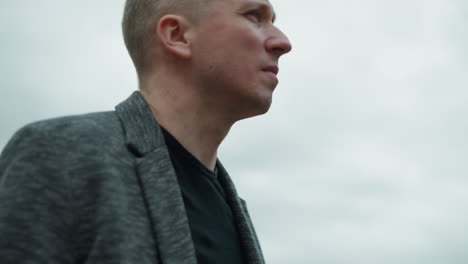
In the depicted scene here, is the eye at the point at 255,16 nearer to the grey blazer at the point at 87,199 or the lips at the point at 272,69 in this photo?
the lips at the point at 272,69

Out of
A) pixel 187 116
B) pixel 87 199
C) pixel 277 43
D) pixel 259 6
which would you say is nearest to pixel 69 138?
pixel 87 199

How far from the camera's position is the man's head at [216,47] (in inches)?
157

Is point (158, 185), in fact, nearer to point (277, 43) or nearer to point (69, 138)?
point (69, 138)

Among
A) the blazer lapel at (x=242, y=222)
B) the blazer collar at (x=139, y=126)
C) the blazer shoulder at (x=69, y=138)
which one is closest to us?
the blazer shoulder at (x=69, y=138)

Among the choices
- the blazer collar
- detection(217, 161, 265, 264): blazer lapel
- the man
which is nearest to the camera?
the man

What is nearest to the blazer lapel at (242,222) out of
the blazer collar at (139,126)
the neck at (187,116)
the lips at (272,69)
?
the neck at (187,116)

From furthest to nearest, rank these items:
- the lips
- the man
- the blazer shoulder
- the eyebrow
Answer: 1. the eyebrow
2. the lips
3. the blazer shoulder
4. the man

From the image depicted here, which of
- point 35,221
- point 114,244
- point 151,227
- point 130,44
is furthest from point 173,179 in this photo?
point 130,44

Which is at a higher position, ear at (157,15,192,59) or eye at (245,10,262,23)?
eye at (245,10,262,23)

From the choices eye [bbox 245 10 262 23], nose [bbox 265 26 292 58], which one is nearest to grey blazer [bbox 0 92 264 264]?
nose [bbox 265 26 292 58]

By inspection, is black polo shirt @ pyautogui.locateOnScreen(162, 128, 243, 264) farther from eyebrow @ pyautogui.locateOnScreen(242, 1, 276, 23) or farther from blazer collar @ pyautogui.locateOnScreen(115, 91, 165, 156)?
eyebrow @ pyautogui.locateOnScreen(242, 1, 276, 23)

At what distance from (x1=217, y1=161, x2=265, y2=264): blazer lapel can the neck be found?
0.28m

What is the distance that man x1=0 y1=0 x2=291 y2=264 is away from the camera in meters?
2.85

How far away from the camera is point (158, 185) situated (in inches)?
126
